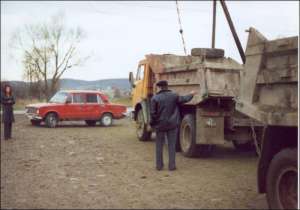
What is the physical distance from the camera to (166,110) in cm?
970

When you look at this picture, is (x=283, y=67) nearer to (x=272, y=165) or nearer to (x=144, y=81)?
(x=272, y=165)

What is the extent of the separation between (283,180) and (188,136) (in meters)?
6.26

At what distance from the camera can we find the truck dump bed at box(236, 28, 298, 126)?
17.6 ft

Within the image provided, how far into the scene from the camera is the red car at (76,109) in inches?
830

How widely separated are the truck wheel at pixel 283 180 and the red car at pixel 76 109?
1644 centimetres

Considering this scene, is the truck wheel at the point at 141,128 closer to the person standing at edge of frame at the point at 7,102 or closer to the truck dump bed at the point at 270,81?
the person standing at edge of frame at the point at 7,102

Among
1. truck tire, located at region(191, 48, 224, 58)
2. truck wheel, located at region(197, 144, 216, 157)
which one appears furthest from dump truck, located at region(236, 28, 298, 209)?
truck wheel, located at region(197, 144, 216, 157)

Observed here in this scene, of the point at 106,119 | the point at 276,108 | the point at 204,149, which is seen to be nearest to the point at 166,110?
the point at 204,149

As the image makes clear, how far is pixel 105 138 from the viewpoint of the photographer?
16406 millimetres

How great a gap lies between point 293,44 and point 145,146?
354 inches

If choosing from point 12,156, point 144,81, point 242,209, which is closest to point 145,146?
point 144,81

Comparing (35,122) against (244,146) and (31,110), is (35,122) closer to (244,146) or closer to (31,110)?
(31,110)

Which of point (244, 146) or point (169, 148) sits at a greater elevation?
point (169, 148)

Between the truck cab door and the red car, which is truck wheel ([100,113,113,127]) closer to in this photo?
the red car
